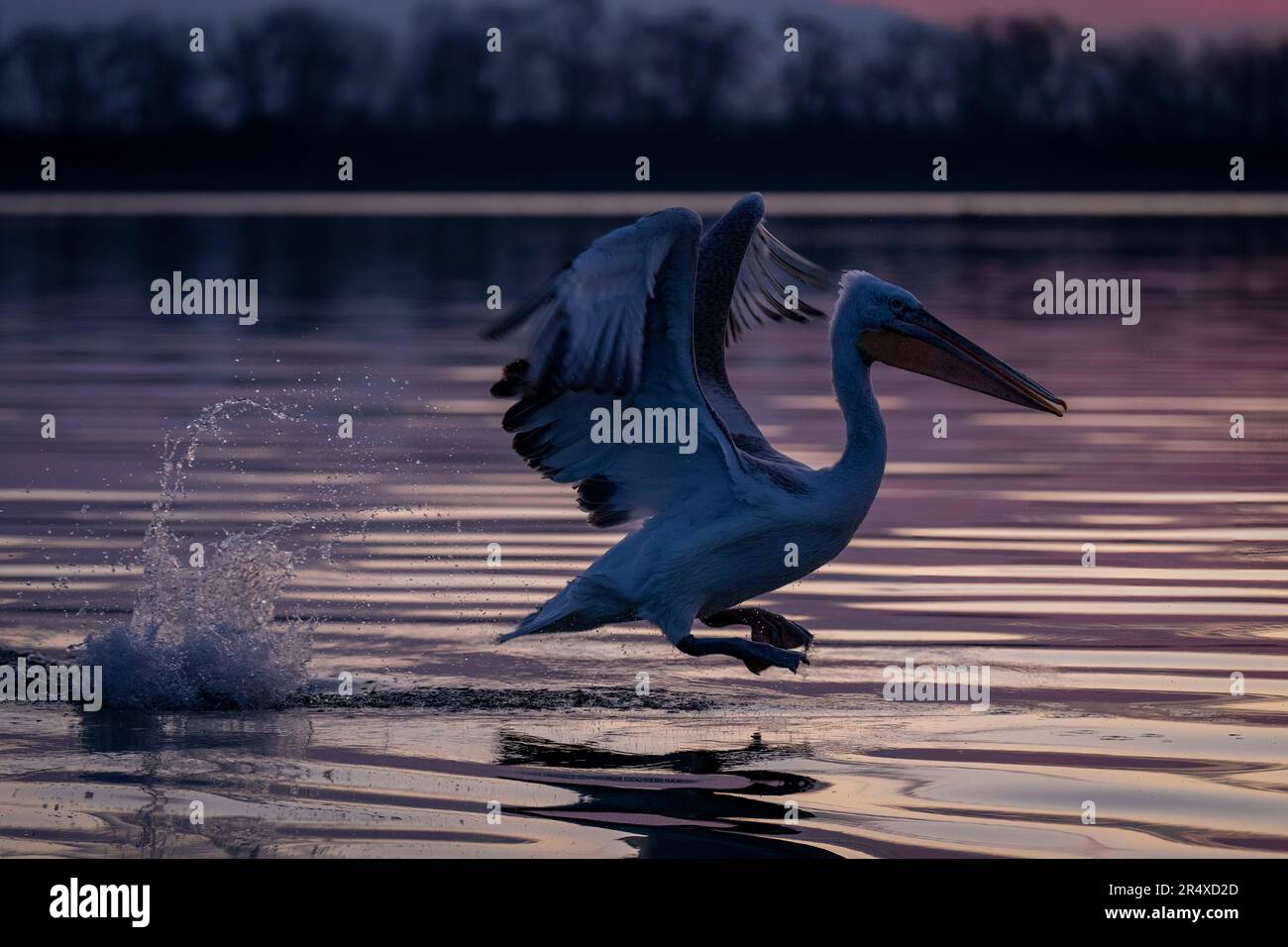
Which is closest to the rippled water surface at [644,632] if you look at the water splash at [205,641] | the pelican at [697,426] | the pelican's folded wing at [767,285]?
the water splash at [205,641]

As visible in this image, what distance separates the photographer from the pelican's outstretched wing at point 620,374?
7211 mm

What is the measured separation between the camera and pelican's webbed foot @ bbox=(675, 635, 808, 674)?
7680 mm

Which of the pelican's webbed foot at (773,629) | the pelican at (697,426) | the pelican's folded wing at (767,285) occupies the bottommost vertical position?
the pelican's webbed foot at (773,629)

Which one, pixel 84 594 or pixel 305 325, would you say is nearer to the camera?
pixel 84 594

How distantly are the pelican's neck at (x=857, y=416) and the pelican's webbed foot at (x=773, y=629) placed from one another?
0.61m

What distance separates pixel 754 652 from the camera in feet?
25.2

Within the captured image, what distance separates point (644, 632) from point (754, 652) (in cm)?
181

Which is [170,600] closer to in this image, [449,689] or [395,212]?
[449,689]

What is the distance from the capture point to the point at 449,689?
26.5 ft

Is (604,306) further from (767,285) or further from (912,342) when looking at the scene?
(767,285)

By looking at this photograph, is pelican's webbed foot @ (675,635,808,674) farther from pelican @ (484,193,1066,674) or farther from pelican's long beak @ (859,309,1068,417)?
pelican's long beak @ (859,309,1068,417)

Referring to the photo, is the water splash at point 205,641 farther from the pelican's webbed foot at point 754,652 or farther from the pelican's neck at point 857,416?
the pelican's neck at point 857,416

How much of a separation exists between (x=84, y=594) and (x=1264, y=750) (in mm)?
4848
